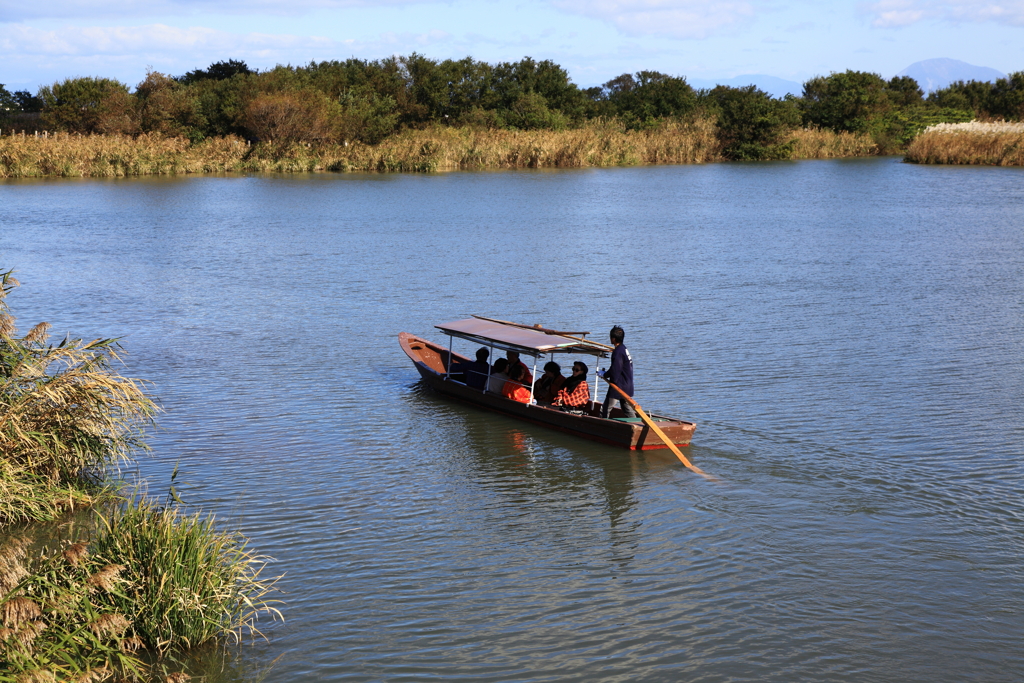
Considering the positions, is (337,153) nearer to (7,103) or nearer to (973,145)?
(7,103)

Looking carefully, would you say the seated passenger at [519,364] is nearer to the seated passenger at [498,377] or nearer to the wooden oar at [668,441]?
the seated passenger at [498,377]

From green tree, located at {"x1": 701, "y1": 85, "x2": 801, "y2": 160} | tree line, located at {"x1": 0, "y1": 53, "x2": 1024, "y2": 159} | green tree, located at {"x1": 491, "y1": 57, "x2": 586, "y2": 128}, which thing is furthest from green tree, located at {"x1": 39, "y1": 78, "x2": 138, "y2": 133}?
green tree, located at {"x1": 701, "y1": 85, "x2": 801, "y2": 160}

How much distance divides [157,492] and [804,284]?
18902 mm

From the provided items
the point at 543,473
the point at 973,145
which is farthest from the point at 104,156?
the point at 973,145

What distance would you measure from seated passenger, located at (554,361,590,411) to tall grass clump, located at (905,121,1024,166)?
58.2 meters

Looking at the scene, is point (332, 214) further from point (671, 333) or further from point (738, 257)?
point (671, 333)

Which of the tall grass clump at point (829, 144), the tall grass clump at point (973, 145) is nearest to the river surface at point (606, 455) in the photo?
the tall grass clump at point (973, 145)

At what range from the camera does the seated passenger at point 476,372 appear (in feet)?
53.7

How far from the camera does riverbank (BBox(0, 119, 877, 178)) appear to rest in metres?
54.1

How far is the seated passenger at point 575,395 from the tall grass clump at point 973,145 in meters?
58.2

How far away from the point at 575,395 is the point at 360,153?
49183 millimetres

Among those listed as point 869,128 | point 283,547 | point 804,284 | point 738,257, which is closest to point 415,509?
point 283,547

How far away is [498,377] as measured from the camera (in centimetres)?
1586

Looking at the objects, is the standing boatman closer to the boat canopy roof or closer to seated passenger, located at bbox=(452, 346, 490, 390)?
the boat canopy roof
